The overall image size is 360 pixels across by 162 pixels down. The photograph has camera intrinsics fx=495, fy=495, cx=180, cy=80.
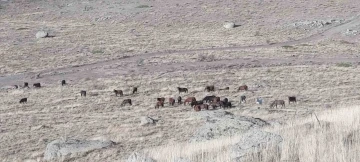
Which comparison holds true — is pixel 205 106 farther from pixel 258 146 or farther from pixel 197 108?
pixel 258 146

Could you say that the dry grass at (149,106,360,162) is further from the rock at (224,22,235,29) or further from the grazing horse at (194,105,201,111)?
the rock at (224,22,235,29)

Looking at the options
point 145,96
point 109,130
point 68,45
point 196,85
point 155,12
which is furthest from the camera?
point 155,12

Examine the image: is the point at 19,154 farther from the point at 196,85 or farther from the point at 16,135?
the point at 196,85

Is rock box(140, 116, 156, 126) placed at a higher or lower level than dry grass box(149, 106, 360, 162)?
lower

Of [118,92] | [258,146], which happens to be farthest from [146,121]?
[258,146]

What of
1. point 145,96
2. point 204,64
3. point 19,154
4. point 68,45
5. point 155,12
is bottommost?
point 19,154

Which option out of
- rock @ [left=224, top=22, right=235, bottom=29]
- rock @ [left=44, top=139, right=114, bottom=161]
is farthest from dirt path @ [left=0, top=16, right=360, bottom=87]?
rock @ [left=44, top=139, right=114, bottom=161]

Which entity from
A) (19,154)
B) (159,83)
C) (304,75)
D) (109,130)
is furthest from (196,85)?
(19,154)
